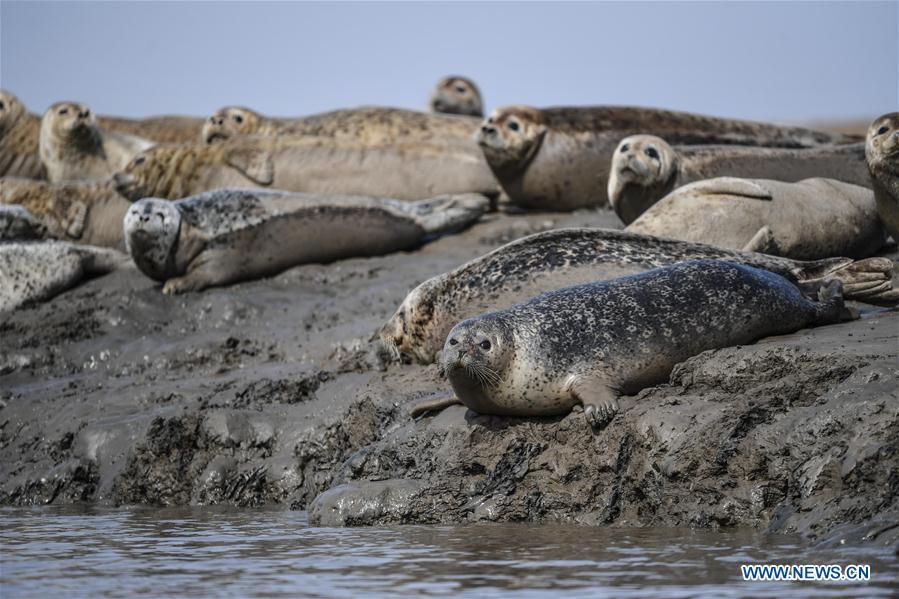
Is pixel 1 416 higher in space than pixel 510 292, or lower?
lower

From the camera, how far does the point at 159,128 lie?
53.4 feet

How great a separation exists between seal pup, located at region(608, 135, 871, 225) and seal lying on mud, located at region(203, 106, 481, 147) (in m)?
2.37

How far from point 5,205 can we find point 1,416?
3896mm

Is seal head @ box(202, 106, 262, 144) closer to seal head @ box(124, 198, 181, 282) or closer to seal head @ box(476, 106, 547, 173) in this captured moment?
seal head @ box(476, 106, 547, 173)

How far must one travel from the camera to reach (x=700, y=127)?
37.6 feet

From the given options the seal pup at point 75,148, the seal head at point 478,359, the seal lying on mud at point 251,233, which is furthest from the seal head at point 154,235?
the seal head at point 478,359

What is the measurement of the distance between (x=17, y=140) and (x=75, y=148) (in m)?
1.93

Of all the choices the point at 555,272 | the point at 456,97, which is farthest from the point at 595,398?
the point at 456,97

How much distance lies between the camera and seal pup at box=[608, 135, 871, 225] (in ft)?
29.7

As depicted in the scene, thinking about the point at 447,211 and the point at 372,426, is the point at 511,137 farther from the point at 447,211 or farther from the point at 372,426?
the point at 372,426

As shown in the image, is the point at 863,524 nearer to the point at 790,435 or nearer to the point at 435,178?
the point at 790,435

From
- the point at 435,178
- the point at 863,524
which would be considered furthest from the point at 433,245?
the point at 863,524

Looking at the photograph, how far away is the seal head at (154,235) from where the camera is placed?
374 inches

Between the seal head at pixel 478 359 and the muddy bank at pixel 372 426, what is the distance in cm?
17
